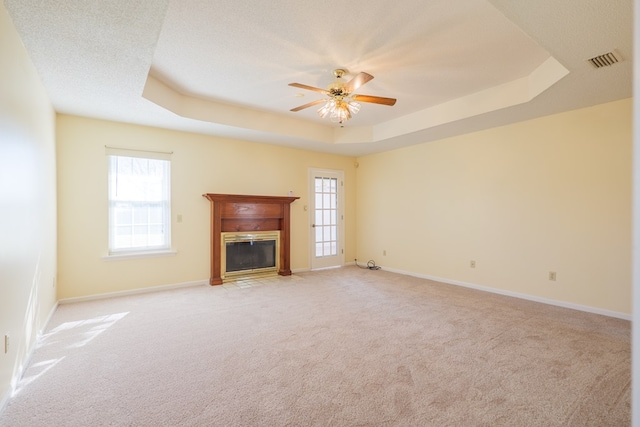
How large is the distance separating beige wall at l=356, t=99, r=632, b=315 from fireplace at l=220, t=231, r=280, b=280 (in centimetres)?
250

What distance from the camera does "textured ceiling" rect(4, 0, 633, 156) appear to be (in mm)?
2127

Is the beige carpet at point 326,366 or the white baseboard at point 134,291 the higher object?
the white baseboard at point 134,291

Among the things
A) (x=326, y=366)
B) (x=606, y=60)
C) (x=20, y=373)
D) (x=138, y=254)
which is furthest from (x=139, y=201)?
(x=606, y=60)

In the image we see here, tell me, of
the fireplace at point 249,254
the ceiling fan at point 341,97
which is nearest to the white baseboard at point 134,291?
Result: the fireplace at point 249,254

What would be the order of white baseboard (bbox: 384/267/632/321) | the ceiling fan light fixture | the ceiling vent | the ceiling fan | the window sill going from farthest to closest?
1. the window sill
2. white baseboard (bbox: 384/267/632/321)
3. the ceiling fan light fixture
4. the ceiling fan
5. the ceiling vent

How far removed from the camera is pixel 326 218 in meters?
6.61

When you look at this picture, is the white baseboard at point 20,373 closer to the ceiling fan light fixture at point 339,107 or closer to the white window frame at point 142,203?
the white window frame at point 142,203

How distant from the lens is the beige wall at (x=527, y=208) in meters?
3.57

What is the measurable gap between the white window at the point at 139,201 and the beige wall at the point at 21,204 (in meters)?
1.03

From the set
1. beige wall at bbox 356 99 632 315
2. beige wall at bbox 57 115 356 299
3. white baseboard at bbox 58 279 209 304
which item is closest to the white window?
beige wall at bbox 57 115 356 299

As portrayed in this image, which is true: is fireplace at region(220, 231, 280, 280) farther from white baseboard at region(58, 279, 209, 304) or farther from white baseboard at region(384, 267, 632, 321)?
white baseboard at region(384, 267, 632, 321)

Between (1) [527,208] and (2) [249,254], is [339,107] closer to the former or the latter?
(1) [527,208]

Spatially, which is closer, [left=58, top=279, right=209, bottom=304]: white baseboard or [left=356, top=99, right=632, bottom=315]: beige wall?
[left=356, top=99, right=632, bottom=315]: beige wall

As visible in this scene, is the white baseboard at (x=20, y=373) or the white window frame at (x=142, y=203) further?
the white window frame at (x=142, y=203)
